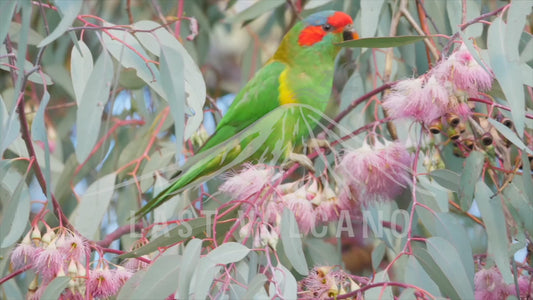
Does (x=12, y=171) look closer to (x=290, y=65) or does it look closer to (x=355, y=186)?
(x=355, y=186)

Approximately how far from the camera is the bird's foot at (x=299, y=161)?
5.05 ft

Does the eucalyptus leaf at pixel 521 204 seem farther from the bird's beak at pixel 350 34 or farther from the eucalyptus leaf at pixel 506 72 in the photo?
the bird's beak at pixel 350 34

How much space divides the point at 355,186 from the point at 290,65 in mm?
698

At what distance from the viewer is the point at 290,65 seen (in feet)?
6.60

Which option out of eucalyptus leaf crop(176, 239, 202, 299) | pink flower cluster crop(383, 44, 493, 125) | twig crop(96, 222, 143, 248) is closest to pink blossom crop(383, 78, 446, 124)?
pink flower cluster crop(383, 44, 493, 125)

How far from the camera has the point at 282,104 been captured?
1896 mm

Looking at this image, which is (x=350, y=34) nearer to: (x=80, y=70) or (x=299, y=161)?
(x=299, y=161)

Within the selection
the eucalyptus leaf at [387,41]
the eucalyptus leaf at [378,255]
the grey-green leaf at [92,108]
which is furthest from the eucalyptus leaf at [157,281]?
the eucalyptus leaf at [378,255]

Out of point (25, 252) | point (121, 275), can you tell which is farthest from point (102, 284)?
point (25, 252)

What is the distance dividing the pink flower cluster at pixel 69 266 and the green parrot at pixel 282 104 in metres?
0.41

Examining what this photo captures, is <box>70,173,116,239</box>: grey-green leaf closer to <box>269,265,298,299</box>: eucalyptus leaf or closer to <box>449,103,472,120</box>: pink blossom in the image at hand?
<box>269,265,298,299</box>: eucalyptus leaf

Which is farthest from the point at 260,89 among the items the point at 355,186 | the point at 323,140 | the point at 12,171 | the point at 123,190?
the point at 12,171

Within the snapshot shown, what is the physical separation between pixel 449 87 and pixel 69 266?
0.69 metres

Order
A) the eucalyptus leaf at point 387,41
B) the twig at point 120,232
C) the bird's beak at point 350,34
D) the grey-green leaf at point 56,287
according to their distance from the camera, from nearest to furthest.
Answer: the grey-green leaf at point 56,287 < the eucalyptus leaf at point 387,41 < the twig at point 120,232 < the bird's beak at point 350,34
